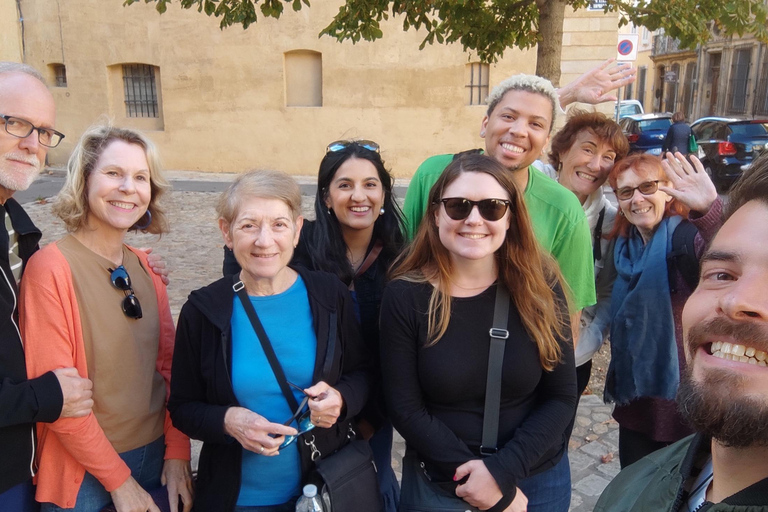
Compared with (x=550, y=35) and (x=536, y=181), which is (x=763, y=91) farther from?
(x=536, y=181)

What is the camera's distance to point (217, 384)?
6.70 feet

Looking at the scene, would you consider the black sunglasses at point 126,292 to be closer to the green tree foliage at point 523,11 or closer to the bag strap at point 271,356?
the bag strap at point 271,356

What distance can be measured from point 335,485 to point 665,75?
44.5m

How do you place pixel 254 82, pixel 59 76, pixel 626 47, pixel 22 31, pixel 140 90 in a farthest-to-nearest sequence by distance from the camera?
pixel 59 76, pixel 140 90, pixel 22 31, pixel 254 82, pixel 626 47

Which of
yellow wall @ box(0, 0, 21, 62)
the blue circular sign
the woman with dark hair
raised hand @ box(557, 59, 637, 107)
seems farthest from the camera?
yellow wall @ box(0, 0, 21, 62)

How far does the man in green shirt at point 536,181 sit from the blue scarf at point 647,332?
25 cm

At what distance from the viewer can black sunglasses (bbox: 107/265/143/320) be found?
215 centimetres

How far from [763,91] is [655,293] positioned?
1296 inches

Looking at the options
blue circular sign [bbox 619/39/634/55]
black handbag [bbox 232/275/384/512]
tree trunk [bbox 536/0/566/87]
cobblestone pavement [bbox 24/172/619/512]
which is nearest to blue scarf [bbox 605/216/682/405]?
cobblestone pavement [bbox 24/172/619/512]

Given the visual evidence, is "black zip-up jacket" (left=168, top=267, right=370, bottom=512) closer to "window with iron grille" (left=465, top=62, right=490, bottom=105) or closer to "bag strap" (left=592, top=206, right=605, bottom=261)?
"bag strap" (left=592, top=206, right=605, bottom=261)

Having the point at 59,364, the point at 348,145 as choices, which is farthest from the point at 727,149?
the point at 59,364

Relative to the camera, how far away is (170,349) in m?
2.36

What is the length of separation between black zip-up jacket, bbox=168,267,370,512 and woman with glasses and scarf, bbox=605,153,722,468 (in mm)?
1334

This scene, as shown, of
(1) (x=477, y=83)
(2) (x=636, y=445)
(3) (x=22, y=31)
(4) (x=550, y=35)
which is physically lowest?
(2) (x=636, y=445)
